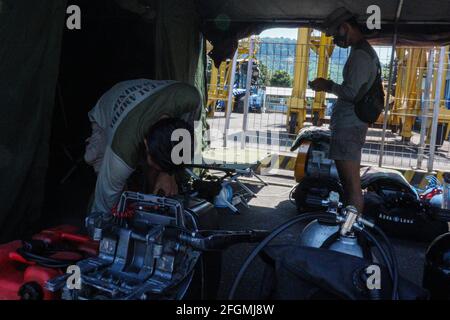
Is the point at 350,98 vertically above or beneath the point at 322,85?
beneath

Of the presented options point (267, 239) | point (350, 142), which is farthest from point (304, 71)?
point (267, 239)

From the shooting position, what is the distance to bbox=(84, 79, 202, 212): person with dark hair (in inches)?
81.6

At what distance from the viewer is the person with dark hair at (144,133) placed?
6.80 feet

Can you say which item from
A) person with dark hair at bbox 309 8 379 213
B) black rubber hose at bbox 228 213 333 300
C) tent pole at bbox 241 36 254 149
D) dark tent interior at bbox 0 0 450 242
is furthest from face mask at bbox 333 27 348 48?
tent pole at bbox 241 36 254 149

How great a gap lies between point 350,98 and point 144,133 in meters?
2.12

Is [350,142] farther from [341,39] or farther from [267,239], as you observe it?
[267,239]

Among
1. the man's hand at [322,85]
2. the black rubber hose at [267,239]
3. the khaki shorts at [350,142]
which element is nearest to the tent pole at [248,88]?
the man's hand at [322,85]

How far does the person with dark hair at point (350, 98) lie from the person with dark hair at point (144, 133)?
1.71 m

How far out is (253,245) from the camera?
12.3 feet

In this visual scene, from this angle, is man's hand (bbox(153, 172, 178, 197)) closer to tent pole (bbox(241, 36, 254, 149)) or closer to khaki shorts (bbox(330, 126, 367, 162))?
khaki shorts (bbox(330, 126, 367, 162))

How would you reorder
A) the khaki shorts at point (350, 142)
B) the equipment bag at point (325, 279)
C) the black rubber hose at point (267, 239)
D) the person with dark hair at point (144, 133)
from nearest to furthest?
the equipment bag at point (325, 279) → the black rubber hose at point (267, 239) → the person with dark hair at point (144, 133) → the khaki shorts at point (350, 142)

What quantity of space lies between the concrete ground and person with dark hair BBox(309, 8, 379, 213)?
625 mm

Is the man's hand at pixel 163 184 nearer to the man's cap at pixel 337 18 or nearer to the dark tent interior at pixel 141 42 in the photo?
the dark tent interior at pixel 141 42

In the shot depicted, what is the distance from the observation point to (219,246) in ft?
5.63
